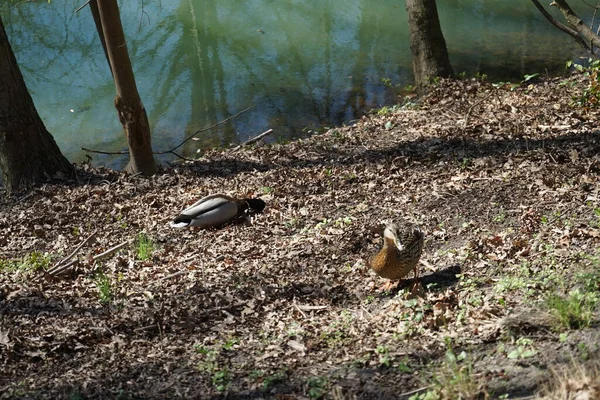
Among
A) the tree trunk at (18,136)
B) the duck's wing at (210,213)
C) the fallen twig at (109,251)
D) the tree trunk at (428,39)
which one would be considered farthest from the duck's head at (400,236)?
the tree trunk at (428,39)

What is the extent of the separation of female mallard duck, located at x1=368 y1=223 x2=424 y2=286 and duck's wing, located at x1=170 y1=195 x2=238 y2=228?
2.56m

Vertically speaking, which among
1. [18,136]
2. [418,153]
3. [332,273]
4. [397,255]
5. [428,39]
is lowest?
[332,273]

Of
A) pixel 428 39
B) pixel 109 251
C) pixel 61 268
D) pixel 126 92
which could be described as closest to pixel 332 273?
pixel 109 251

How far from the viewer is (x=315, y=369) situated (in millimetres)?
4621

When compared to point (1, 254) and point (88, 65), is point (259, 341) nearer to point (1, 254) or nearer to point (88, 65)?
point (1, 254)

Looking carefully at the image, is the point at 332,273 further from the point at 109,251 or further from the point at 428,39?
the point at 428,39

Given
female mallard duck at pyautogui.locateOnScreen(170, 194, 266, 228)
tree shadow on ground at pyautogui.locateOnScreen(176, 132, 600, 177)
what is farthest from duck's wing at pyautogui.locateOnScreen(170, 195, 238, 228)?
tree shadow on ground at pyautogui.locateOnScreen(176, 132, 600, 177)

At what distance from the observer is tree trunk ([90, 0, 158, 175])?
29.5 feet

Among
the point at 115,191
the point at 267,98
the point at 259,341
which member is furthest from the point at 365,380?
the point at 267,98

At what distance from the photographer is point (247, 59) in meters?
17.1

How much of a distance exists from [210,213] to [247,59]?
9.96 m

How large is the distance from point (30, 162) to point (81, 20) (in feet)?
37.1

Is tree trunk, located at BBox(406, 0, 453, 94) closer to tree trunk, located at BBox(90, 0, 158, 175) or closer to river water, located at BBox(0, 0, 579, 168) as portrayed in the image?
river water, located at BBox(0, 0, 579, 168)

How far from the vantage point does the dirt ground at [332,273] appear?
14.6 ft
